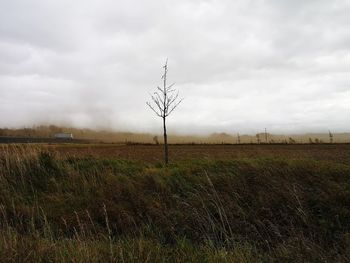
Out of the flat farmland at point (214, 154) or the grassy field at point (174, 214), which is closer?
the grassy field at point (174, 214)

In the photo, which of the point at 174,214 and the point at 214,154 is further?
the point at 214,154

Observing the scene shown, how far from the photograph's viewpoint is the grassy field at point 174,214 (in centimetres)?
512

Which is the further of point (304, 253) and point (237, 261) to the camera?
point (304, 253)

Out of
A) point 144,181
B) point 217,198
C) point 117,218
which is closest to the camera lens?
point 117,218

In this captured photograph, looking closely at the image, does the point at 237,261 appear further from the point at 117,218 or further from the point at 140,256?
the point at 117,218

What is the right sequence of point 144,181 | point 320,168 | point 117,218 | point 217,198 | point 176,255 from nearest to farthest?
point 176,255 → point 117,218 → point 217,198 → point 144,181 → point 320,168

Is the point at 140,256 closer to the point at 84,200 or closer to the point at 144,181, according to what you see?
the point at 84,200

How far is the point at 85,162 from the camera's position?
14.1 meters

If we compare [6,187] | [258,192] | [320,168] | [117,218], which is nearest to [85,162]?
[6,187]

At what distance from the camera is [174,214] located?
301 inches

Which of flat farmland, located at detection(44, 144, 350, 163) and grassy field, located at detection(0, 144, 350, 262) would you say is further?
flat farmland, located at detection(44, 144, 350, 163)

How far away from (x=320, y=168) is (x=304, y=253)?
6451 mm

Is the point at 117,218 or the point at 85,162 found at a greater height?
the point at 85,162

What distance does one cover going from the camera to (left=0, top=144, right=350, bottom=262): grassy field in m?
5.12
